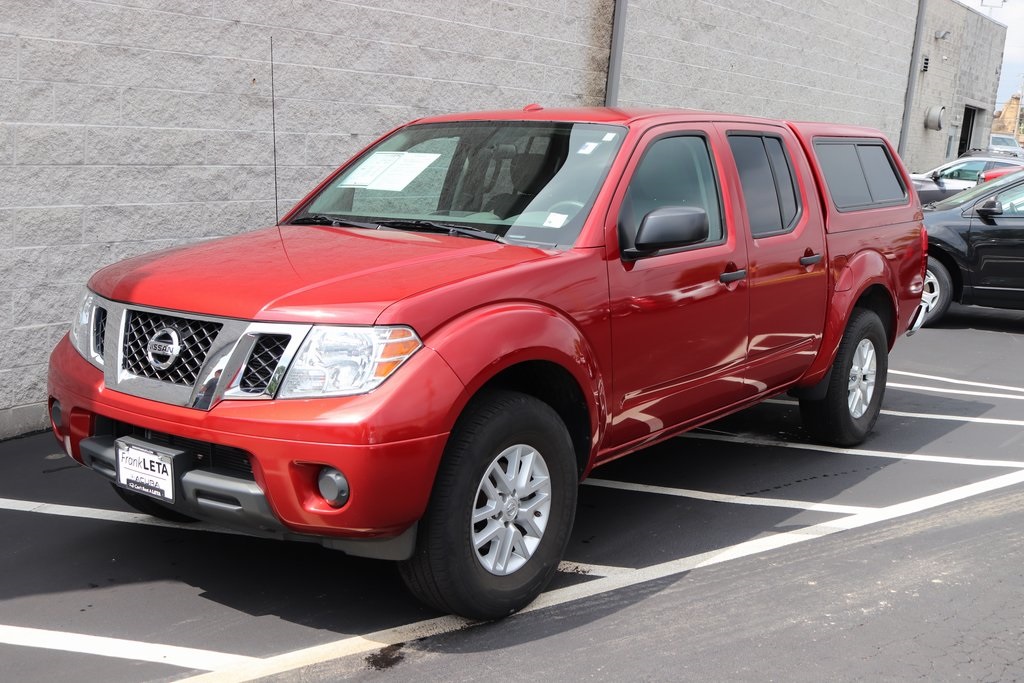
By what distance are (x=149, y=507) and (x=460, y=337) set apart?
1928 mm

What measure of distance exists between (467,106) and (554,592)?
6.07m

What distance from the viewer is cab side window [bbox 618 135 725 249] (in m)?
4.59

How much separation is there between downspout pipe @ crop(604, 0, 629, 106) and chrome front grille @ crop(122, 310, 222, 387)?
27.1 ft

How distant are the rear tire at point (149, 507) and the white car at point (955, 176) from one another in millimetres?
16903

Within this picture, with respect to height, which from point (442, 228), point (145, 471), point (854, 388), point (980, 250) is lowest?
point (854, 388)

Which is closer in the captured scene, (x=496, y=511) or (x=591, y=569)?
(x=496, y=511)

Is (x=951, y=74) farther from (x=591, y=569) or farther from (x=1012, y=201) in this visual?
(x=591, y=569)

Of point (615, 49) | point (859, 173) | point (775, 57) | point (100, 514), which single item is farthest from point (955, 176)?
point (100, 514)

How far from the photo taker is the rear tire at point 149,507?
4.67m

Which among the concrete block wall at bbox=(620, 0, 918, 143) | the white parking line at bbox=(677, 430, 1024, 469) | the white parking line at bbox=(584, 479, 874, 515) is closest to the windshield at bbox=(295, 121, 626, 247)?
the white parking line at bbox=(584, 479, 874, 515)

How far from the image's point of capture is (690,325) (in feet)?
15.6

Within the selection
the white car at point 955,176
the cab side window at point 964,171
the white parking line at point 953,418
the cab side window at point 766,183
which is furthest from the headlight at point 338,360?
the cab side window at point 964,171

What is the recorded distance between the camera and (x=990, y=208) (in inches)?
435

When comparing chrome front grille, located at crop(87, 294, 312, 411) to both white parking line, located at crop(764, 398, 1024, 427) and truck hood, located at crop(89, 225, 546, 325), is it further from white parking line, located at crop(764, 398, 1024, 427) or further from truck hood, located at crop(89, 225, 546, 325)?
white parking line, located at crop(764, 398, 1024, 427)
